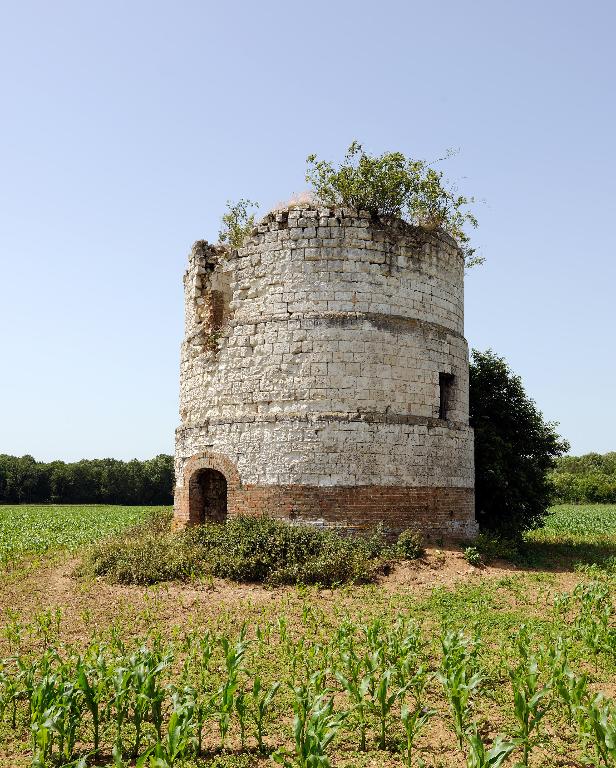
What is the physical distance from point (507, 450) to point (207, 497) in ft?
23.4

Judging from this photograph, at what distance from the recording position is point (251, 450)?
42.8ft

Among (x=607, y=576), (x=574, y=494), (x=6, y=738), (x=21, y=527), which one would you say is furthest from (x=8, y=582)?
(x=574, y=494)

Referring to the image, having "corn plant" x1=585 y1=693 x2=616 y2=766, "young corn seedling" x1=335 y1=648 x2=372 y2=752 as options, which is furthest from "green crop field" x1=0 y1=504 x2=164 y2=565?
"corn plant" x1=585 y1=693 x2=616 y2=766

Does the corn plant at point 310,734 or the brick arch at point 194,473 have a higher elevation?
the brick arch at point 194,473

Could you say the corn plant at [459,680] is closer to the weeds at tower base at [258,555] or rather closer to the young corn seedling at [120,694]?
the young corn seedling at [120,694]

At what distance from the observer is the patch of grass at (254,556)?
433 inches

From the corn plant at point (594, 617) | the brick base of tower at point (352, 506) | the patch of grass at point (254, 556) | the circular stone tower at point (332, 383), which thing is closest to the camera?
the corn plant at point (594, 617)

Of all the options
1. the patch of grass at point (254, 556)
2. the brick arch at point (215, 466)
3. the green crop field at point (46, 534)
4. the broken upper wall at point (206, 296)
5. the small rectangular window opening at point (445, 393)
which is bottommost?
the green crop field at point (46, 534)

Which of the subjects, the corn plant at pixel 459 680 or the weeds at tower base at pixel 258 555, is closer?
the corn plant at pixel 459 680

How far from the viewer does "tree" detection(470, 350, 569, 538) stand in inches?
628

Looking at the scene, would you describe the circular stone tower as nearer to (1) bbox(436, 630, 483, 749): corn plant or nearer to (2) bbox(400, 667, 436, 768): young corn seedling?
(1) bbox(436, 630, 483, 749): corn plant

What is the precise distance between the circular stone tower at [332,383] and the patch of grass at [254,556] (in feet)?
2.35

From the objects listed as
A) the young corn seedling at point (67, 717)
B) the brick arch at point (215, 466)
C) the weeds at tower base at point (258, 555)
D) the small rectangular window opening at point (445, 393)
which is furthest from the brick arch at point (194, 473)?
the young corn seedling at point (67, 717)

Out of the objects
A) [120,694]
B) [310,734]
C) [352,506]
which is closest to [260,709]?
[310,734]
